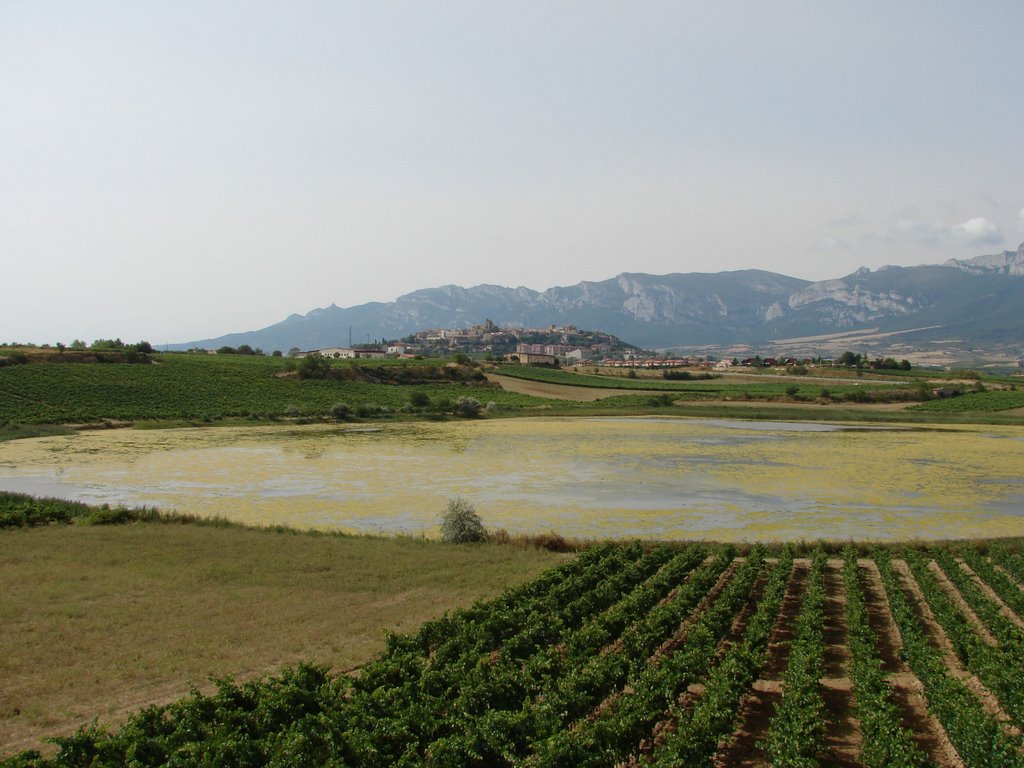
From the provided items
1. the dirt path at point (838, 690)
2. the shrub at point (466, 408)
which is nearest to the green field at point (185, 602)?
the dirt path at point (838, 690)

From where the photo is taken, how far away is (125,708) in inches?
508

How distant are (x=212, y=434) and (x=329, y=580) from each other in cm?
4443

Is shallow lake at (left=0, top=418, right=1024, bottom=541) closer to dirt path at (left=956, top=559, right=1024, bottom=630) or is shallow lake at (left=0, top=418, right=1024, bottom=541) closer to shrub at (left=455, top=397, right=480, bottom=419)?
dirt path at (left=956, top=559, right=1024, bottom=630)

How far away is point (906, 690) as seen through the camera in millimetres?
15078

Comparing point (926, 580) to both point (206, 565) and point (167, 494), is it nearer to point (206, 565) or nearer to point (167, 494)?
point (206, 565)

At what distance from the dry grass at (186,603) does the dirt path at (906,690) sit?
911 cm

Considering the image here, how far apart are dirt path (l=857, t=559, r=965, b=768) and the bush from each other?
40.6 feet

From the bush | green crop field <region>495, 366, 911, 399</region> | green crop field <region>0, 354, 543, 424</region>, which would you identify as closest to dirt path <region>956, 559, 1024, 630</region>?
the bush

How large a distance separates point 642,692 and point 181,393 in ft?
257

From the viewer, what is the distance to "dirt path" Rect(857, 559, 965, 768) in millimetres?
12625

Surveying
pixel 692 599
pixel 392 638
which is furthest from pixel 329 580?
pixel 692 599

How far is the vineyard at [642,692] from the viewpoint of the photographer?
11.0 m

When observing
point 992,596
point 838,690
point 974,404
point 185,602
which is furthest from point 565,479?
point 974,404

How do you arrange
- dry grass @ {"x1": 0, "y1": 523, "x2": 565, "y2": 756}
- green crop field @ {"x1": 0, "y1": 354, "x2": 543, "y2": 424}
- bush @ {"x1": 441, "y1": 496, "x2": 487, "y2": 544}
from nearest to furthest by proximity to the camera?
dry grass @ {"x1": 0, "y1": 523, "x2": 565, "y2": 756}, bush @ {"x1": 441, "y1": 496, "x2": 487, "y2": 544}, green crop field @ {"x1": 0, "y1": 354, "x2": 543, "y2": 424}
